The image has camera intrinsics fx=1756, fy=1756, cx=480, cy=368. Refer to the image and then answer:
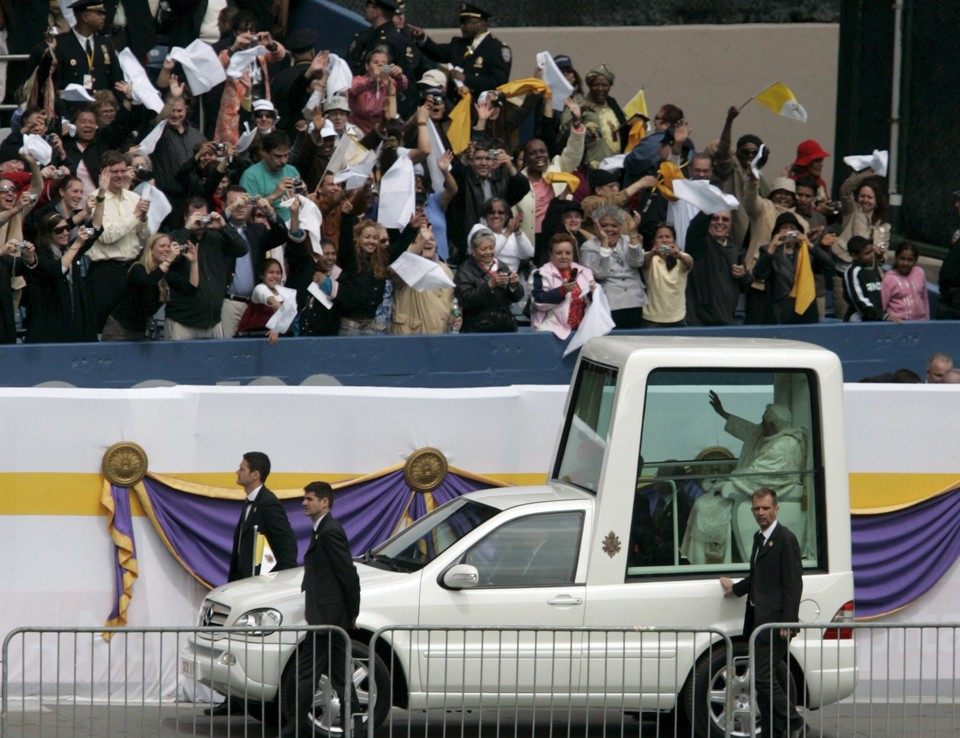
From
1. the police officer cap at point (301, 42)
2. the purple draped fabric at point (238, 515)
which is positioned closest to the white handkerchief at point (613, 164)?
the police officer cap at point (301, 42)

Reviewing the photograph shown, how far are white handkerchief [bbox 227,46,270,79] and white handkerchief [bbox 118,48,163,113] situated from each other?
2.44 feet

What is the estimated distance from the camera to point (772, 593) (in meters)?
10.6

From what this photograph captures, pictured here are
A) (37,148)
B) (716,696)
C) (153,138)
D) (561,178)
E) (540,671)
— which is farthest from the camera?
(561,178)

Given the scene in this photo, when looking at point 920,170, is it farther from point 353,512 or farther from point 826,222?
point 353,512

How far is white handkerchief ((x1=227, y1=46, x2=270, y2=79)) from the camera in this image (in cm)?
1692

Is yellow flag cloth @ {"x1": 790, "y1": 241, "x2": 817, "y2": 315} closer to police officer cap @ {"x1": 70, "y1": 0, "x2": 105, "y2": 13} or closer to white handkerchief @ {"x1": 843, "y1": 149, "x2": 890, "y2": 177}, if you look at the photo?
white handkerchief @ {"x1": 843, "y1": 149, "x2": 890, "y2": 177}

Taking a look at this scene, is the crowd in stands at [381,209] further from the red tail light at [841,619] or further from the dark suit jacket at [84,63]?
the red tail light at [841,619]

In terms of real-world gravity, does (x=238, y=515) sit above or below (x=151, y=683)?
above

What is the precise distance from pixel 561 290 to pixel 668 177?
7.02 feet

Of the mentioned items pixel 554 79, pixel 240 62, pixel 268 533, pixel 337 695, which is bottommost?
pixel 337 695

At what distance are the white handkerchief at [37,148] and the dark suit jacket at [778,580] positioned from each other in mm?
7363

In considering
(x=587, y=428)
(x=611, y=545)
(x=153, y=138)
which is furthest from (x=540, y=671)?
(x=153, y=138)

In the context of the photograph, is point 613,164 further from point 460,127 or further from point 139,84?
point 139,84

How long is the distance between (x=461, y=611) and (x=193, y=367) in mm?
4496
